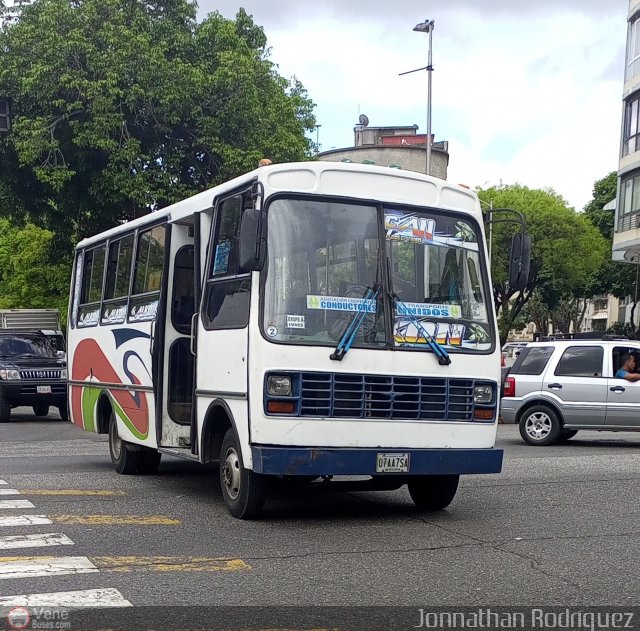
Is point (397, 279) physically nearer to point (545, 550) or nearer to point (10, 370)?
point (545, 550)

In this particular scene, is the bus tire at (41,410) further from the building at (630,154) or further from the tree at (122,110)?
the building at (630,154)

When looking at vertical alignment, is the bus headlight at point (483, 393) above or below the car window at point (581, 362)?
below

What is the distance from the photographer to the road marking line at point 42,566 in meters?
7.04

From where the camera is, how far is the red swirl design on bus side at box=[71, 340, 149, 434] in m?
11.6

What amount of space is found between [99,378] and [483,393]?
5.63 metres

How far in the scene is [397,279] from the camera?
9.27 m

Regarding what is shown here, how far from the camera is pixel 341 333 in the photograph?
29.1 feet

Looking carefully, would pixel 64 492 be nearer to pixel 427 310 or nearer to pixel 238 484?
pixel 238 484

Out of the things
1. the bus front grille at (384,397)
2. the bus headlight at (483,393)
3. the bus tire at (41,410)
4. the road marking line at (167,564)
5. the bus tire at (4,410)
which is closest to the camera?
the road marking line at (167,564)

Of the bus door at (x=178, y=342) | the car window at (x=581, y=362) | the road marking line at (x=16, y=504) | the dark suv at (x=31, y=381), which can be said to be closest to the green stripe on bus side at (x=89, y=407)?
the bus door at (x=178, y=342)

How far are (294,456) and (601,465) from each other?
656 centimetres

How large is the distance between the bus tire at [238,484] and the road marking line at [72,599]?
2580mm

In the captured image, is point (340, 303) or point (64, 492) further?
point (64, 492)

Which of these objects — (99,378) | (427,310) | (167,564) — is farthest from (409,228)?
(99,378)
